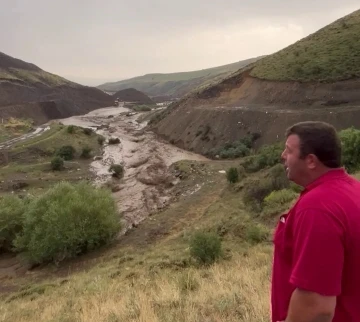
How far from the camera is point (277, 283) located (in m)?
3.00

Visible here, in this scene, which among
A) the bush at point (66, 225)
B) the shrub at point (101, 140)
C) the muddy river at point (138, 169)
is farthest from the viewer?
the shrub at point (101, 140)

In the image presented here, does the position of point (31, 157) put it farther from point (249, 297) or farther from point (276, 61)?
point (249, 297)

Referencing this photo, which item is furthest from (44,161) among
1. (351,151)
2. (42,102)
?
(42,102)

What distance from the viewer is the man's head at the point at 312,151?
2.82 metres

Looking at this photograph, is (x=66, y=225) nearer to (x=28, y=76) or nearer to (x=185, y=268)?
(x=185, y=268)

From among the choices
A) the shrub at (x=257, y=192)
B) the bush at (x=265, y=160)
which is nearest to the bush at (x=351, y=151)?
the shrub at (x=257, y=192)

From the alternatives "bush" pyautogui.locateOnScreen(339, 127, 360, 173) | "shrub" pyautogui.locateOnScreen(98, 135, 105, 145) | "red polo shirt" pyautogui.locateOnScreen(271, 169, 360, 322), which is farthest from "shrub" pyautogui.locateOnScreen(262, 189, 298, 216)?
"shrub" pyautogui.locateOnScreen(98, 135, 105, 145)

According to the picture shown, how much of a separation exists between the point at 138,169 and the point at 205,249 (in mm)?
30908

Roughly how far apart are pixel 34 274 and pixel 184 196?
46.0 feet

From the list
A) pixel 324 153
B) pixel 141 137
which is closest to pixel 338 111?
pixel 141 137

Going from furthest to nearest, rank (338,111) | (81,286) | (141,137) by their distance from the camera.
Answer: (141,137) < (338,111) < (81,286)

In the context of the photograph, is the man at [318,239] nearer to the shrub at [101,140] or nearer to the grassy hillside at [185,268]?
the grassy hillside at [185,268]

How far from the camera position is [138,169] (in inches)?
1762

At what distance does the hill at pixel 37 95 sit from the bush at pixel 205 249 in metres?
73.9
